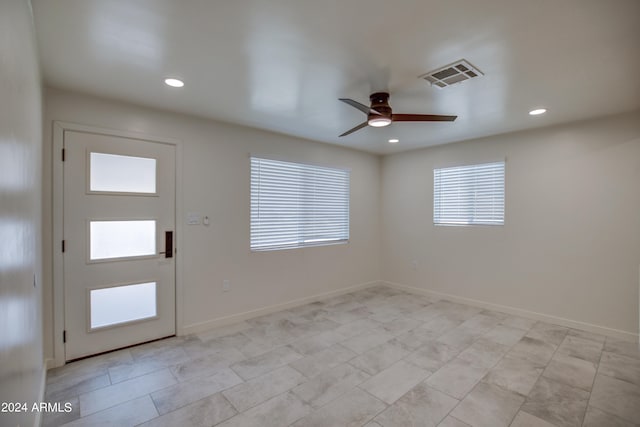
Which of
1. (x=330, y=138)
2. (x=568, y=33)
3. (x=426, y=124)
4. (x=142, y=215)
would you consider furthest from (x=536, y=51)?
(x=142, y=215)

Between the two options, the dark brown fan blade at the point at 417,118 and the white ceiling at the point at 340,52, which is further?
the dark brown fan blade at the point at 417,118

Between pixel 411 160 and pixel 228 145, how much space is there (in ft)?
10.5

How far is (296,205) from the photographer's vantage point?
4.69m

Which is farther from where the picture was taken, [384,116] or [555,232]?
[555,232]

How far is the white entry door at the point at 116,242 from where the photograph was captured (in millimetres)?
2930

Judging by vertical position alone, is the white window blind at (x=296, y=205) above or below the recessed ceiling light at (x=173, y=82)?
below

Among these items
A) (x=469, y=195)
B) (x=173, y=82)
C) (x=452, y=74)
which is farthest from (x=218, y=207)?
→ (x=469, y=195)

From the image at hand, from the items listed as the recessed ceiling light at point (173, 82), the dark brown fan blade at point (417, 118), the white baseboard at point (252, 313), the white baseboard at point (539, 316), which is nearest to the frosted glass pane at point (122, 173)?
the recessed ceiling light at point (173, 82)

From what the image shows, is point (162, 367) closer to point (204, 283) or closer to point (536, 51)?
point (204, 283)

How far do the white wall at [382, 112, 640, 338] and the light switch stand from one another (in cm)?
361

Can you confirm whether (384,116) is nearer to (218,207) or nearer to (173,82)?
(173,82)

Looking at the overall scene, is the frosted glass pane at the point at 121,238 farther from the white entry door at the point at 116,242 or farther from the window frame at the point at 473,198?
the window frame at the point at 473,198

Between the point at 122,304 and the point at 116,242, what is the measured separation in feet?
2.14

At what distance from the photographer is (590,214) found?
12.1ft
